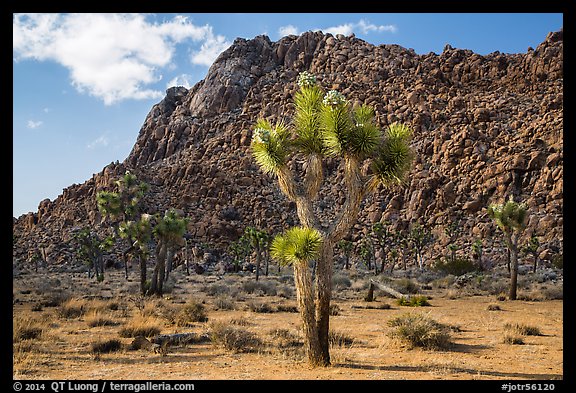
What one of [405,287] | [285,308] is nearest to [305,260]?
[285,308]

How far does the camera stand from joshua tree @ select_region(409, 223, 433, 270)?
5666 centimetres

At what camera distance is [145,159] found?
10275 cm

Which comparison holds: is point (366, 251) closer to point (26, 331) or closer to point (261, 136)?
point (26, 331)

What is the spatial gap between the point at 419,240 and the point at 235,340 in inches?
1927

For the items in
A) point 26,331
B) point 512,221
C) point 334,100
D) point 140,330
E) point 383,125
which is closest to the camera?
point 334,100

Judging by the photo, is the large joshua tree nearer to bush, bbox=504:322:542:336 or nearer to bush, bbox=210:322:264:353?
bush, bbox=210:322:264:353

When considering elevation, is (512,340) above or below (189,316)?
above

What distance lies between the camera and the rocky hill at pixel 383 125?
66.2 metres

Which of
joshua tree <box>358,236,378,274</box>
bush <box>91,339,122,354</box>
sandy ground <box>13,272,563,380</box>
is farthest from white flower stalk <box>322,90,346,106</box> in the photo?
joshua tree <box>358,236,378,274</box>

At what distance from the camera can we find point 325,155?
945cm

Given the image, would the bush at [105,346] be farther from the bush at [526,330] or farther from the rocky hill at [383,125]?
the rocky hill at [383,125]

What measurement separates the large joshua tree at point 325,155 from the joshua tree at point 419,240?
48.0m

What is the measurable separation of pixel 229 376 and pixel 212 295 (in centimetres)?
2059

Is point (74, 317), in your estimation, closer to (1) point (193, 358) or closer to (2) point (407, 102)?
(1) point (193, 358)
